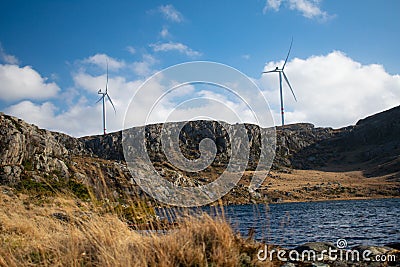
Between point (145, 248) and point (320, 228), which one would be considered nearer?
point (145, 248)

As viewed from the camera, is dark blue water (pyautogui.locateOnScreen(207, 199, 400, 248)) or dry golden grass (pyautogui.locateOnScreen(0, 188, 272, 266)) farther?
dark blue water (pyautogui.locateOnScreen(207, 199, 400, 248))

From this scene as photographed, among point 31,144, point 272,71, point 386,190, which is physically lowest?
point 386,190

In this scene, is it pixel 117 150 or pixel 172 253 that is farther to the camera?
pixel 117 150

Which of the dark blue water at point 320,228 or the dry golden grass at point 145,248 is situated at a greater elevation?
the dry golden grass at point 145,248

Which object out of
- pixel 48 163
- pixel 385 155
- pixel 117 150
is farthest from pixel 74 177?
pixel 385 155

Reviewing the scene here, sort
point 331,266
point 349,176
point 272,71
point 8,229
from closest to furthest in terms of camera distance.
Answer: point 331,266
point 8,229
point 272,71
point 349,176

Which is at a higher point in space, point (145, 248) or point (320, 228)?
point (145, 248)

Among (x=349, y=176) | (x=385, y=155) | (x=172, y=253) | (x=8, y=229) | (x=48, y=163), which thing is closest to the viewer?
(x=172, y=253)

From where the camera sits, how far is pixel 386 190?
129125mm

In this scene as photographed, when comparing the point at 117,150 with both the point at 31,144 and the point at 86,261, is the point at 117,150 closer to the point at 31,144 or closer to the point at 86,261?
the point at 31,144

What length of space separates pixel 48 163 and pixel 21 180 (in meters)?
15.4

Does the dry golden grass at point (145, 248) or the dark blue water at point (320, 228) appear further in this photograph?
the dark blue water at point (320, 228)

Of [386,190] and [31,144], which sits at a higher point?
[31,144]

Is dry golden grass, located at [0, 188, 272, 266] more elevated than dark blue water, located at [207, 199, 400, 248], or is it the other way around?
dry golden grass, located at [0, 188, 272, 266]
